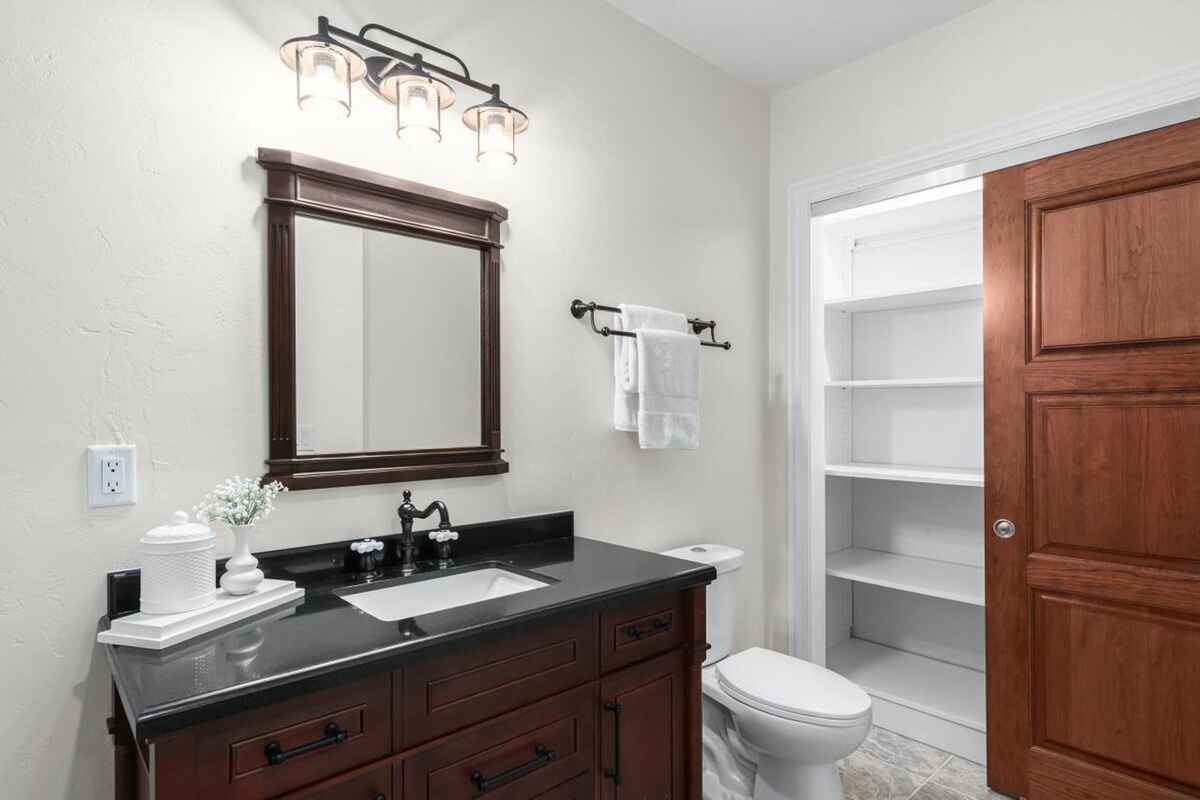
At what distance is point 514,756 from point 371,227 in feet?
4.10

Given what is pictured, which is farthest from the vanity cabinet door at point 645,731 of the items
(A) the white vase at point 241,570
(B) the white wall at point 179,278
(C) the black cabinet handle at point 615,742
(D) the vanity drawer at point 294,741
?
(A) the white vase at point 241,570

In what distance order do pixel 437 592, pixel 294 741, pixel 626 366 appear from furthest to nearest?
pixel 626 366 → pixel 437 592 → pixel 294 741

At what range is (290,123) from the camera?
1.55m

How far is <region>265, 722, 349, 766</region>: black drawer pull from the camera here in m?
0.97

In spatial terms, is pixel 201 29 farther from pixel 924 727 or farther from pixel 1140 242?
pixel 924 727

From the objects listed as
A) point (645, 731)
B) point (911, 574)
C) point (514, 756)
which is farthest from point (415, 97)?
point (911, 574)

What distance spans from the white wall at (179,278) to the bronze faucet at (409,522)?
0.23 feet

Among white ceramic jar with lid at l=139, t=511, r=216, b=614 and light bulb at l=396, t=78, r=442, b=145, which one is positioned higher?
light bulb at l=396, t=78, r=442, b=145

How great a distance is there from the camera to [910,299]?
9.33 feet

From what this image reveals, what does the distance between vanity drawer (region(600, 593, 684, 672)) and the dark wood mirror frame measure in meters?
0.60

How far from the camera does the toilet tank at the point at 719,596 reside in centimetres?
228

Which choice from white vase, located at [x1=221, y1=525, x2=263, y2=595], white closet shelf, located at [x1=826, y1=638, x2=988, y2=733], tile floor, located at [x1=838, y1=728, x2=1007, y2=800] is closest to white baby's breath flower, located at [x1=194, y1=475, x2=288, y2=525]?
white vase, located at [x1=221, y1=525, x2=263, y2=595]

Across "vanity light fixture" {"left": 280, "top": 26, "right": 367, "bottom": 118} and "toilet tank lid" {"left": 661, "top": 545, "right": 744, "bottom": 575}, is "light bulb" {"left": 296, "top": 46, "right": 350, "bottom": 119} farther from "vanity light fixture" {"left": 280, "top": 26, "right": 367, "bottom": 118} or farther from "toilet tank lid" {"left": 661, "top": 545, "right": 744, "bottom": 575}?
"toilet tank lid" {"left": 661, "top": 545, "right": 744, "bottom": 575}

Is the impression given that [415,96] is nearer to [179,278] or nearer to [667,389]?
[179,278]
